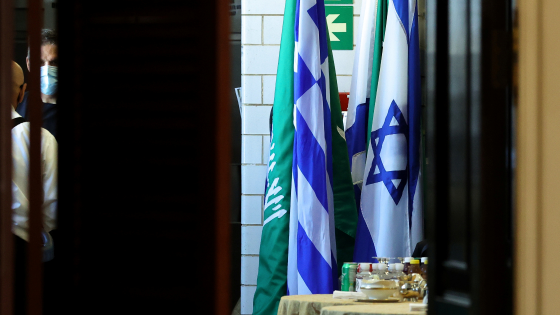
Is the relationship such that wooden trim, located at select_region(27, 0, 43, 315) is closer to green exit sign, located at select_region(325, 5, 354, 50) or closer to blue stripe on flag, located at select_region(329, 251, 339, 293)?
blue stripe on flag, located at select_region(329, 251, 339, 293)

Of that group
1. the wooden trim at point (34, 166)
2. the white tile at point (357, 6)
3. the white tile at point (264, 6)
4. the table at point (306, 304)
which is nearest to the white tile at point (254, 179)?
the white tile at point (264, 6)

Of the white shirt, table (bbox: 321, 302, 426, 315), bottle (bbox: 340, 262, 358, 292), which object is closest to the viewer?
the white shirt

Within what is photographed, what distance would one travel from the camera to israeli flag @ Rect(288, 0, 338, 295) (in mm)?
2490

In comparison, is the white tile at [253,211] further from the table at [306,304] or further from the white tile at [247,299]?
the table at [306,304]

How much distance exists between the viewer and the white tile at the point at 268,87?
10.3 ft

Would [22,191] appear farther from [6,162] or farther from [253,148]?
[253,148]

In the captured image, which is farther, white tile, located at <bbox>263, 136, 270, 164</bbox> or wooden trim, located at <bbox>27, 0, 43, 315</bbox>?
white tile, located at <bbox>263, 136, 270, 164</bbox>

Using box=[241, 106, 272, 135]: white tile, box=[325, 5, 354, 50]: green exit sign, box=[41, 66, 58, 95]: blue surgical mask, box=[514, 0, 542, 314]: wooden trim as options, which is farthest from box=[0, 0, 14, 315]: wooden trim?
box=[325, 5, 354, 50]: green exit sign

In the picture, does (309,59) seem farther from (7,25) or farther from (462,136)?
(7,25)

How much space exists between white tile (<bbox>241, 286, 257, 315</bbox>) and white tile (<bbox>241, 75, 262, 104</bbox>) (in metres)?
1.01

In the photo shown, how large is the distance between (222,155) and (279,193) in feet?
6.30

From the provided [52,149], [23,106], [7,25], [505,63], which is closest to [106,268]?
[7,25]

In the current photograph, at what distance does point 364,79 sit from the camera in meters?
2.76

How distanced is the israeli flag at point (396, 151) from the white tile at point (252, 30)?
2.67 ft
